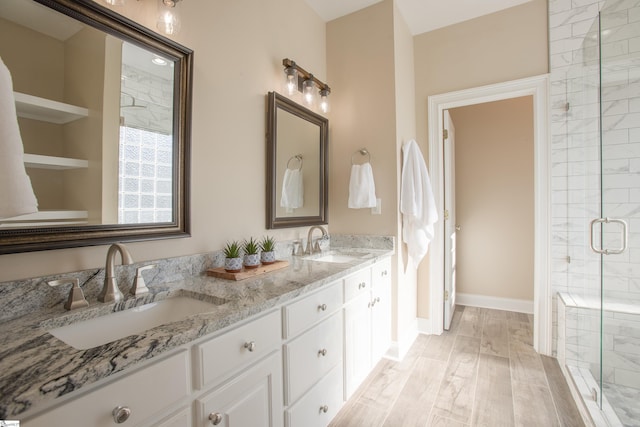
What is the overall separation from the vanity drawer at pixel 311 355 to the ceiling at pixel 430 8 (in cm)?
238

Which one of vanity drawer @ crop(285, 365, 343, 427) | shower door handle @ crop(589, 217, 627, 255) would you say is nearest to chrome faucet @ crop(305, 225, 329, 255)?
vanity drawer @ crop(285, 365, 343, 427)

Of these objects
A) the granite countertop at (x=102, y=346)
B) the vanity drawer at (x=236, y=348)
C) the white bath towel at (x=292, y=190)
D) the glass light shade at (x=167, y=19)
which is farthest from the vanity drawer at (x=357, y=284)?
the glass light shade at (x=167, y=19)

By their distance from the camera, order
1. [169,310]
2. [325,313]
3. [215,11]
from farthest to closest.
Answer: [215,11] < [325,313] < [169,310]

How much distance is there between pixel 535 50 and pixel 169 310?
123 inches

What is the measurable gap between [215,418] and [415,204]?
1884 millimetres

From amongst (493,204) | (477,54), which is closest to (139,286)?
(477,54)

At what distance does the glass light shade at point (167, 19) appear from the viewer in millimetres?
1311

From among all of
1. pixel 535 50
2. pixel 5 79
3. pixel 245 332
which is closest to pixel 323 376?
pixel 245 332

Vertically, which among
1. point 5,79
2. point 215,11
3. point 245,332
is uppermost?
point 215,11

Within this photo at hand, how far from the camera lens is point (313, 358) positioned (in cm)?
141

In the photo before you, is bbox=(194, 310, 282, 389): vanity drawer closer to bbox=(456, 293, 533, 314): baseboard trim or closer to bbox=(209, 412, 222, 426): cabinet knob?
bbox=(209, 412, 222, 426): cabinet knob

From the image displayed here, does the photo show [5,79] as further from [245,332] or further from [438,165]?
[438,165]

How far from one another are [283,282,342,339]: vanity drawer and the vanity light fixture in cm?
139

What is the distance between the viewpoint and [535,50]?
241 cm
